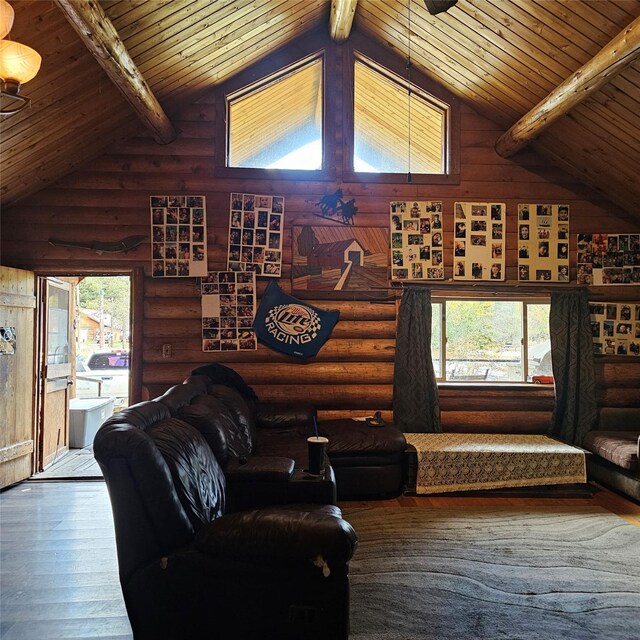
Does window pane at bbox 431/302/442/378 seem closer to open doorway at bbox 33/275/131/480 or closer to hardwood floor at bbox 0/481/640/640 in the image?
hardwood floor at bbox 0/481/640/640

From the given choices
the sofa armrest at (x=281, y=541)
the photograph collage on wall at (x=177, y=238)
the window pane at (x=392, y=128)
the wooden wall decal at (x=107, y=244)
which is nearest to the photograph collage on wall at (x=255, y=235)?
the photograph collage on wall at (x=177, y=238)

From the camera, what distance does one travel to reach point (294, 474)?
294 centimetres

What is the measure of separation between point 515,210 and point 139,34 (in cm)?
408

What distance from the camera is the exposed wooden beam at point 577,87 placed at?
3.13m

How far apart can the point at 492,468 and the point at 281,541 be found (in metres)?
3.03

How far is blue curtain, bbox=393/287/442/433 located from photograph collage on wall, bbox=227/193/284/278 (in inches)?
59.6

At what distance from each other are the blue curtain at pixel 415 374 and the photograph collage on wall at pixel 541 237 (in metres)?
1.27

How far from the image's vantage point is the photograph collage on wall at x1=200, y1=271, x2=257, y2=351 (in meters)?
4.98

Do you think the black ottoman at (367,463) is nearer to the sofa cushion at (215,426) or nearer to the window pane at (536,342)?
the sofa cushion at (215,426)

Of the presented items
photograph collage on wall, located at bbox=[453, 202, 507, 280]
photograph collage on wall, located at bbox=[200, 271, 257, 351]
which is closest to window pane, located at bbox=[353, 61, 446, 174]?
photograph collage on wall, located at bbox=[453, 202, 507, 280]

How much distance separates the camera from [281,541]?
1.92m

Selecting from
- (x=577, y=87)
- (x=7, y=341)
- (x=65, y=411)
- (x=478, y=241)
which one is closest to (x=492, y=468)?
(x=478, y=241)

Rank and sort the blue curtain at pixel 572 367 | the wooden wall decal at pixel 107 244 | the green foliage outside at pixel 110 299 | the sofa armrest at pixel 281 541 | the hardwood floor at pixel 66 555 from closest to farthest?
the sofa armrest at pixel 281 541 → the hardwood floor at pixel 66 555 → the wooden wall decal at pixel 107 244 → the blue curtain at pixel 572 367 → the green foliage outside at pixel 110 299

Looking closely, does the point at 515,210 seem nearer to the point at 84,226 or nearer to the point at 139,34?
the point at 139,34
